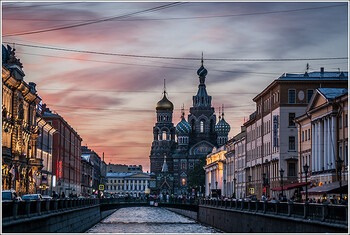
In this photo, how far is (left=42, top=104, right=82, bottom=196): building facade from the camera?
129250mm

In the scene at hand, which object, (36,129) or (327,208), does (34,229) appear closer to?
(327,208)

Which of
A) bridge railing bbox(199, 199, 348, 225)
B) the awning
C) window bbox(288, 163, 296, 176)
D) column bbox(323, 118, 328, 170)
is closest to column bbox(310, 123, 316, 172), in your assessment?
column bbox(323, 118, 328, 170)

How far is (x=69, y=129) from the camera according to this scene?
15225cm

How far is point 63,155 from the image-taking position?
447 ft

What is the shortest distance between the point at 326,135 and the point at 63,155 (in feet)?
236

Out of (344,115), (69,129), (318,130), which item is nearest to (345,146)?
(344,115)

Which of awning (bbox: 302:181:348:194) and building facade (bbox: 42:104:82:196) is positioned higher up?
building facade (bbox: 42:104:82:196)

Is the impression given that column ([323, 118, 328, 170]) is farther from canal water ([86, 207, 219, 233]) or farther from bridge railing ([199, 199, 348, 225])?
bridge railing ([199, 199, 348, 225])

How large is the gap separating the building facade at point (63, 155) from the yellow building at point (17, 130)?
29759mm

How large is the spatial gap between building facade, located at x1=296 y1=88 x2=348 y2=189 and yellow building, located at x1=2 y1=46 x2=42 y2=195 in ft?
95.5

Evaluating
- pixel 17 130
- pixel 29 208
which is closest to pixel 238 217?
pixel 29 208

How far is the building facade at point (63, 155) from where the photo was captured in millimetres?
129250

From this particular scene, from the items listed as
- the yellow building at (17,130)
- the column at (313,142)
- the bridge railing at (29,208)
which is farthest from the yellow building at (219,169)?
the bridge railing at (29,208)

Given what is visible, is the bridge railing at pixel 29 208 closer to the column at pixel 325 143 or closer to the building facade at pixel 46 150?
the column at pixel 325 143
